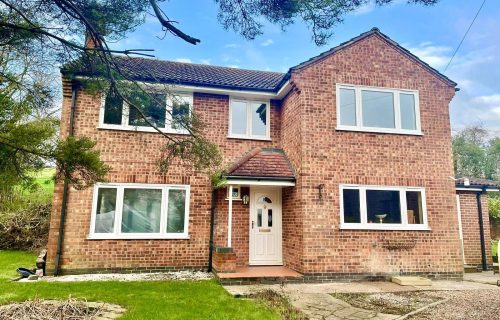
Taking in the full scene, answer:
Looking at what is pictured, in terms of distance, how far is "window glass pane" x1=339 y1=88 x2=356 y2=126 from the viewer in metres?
11.6

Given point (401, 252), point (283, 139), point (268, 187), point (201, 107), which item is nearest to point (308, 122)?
point (283, 139)

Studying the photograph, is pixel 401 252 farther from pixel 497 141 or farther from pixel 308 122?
pixel 497 141

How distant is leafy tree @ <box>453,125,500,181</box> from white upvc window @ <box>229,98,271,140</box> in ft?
113

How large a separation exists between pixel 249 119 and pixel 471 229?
31.3 feet

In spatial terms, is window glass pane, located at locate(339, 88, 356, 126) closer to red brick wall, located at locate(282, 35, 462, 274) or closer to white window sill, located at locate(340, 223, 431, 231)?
red brick wall, located at locate(282, 35, 462, 274)

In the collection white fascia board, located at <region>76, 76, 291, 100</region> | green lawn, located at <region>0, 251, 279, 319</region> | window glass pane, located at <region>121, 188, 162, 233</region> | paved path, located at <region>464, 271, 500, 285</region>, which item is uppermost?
white fascia board, located at <region>76, 76, 291, 100</region>

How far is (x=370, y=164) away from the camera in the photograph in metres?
11.4

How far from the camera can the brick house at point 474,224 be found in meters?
13.0

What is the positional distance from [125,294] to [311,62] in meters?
8.90

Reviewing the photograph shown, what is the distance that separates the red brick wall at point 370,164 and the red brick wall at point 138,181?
2657 millimetres

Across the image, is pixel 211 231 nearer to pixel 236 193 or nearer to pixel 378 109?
pixel 236 193

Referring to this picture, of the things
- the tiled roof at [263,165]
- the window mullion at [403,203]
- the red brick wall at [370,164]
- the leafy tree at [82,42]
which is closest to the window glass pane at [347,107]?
the red brick wall at [370,164]

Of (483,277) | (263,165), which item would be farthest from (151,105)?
(483,277)

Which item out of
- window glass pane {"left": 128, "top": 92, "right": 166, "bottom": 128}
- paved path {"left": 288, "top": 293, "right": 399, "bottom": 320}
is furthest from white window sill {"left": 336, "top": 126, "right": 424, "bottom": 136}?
window glass pane {"left": 128, "top": 92, "right": 166, "bottom": 128}
